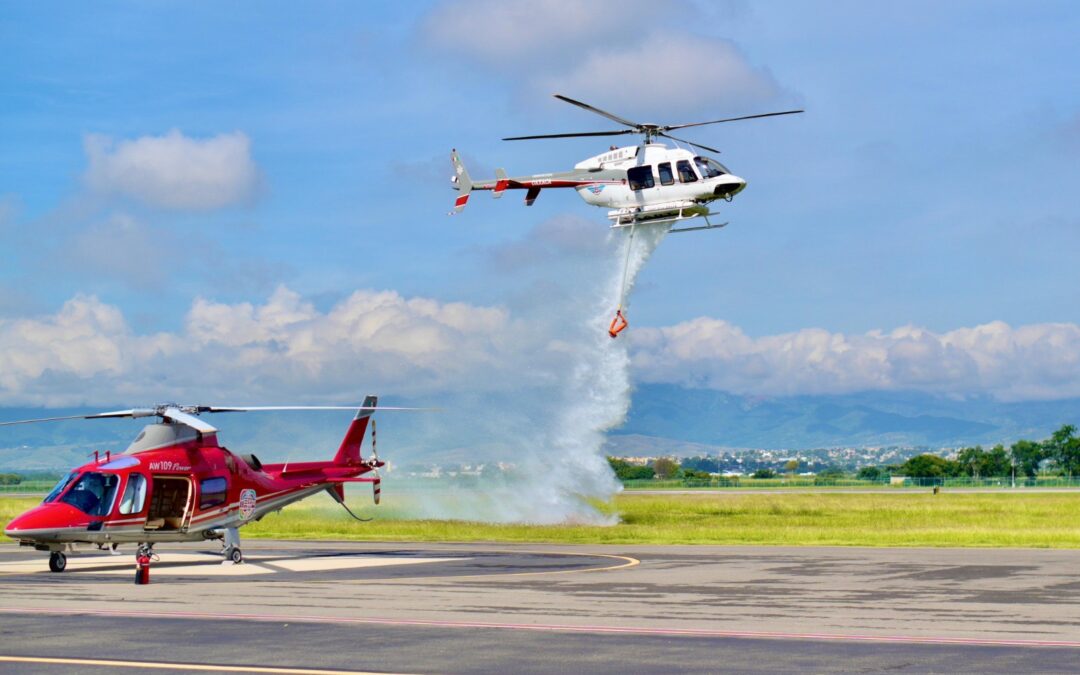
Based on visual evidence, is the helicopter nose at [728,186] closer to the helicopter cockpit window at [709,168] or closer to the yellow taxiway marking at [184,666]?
the helicopter cockpit window at [709,168]

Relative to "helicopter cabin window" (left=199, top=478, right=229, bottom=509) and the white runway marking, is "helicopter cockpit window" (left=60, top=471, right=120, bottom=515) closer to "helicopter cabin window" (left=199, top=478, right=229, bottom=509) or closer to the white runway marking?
the white runway marking

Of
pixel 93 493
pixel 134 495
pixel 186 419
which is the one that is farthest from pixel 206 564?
pixel 186 419

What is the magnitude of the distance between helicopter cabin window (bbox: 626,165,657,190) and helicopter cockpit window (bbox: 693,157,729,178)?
2.07m

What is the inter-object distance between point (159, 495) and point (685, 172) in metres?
21.8

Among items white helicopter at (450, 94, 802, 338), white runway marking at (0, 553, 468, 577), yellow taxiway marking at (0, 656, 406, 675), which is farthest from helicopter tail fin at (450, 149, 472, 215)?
yellow taxiway marking at (0, 656, 406, 675)

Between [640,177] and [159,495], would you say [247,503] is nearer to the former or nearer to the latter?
[159,495]

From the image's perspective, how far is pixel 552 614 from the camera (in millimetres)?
21719

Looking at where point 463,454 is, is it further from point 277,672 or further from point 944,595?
point 277,672

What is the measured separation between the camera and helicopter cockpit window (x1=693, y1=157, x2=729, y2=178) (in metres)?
44.6

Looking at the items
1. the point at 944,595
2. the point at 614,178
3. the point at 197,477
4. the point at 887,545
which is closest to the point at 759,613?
the point at 944,595

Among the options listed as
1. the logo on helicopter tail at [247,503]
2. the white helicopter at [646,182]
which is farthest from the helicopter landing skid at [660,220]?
the logo on helicopter tail at [247,503]

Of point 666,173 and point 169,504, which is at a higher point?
point 666,173

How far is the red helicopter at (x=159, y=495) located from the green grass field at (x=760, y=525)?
13705 mm

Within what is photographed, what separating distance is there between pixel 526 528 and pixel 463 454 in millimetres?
10918
